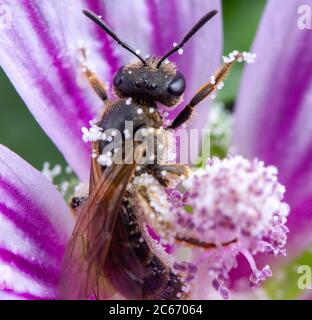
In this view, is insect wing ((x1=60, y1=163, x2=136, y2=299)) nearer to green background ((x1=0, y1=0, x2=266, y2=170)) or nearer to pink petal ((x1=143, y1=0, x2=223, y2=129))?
pink petal ((x1=143, y1=0, x2=223, y2=129))

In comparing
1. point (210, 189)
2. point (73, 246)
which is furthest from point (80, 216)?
point (210, 189)

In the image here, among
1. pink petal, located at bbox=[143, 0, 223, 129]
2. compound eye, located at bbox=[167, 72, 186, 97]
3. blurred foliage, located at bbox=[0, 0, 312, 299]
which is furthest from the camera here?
blurred foliage, located at bbox=[0, 0, 312, 299]

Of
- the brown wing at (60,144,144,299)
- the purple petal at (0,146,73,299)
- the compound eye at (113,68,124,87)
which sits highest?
the compound eye at (113,68,124,87)

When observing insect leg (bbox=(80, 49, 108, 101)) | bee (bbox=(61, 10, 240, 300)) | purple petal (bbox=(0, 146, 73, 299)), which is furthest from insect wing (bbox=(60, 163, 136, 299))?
insect leg (bbox=(80, 49, 108, 101))

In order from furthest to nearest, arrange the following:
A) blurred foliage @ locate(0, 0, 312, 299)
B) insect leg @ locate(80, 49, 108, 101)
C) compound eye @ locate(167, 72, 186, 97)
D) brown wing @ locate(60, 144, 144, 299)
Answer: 1. blurred foliage @ locate(0, 0, 312, 299)
2. insect leg @ locate(80, 49, 108, 101)
3. compound eye @ locate(167, 72, 186, 97)
4. brown wing @ locate(60, 144, 144, 299)

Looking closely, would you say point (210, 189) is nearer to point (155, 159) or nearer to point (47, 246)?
point (155, 159)
